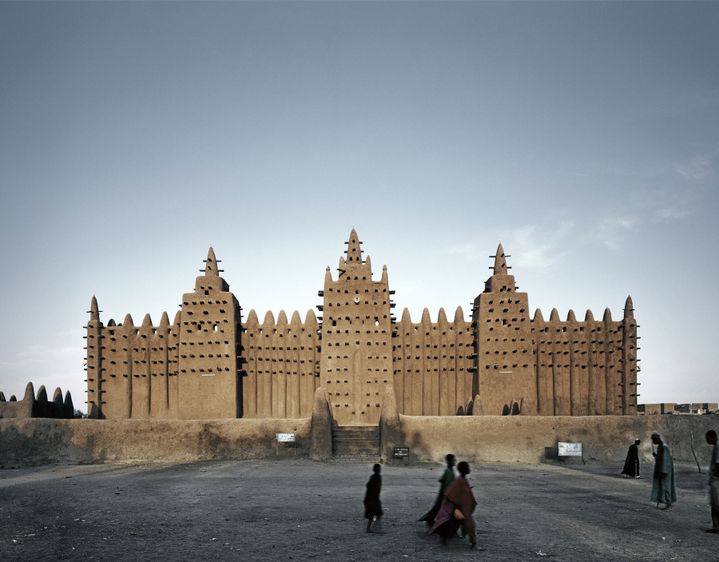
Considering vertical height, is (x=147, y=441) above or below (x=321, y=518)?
below

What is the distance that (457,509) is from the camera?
32.9 ft

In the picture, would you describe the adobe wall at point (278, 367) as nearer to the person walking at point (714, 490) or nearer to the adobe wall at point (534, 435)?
the adobe wall at point (534, 435)

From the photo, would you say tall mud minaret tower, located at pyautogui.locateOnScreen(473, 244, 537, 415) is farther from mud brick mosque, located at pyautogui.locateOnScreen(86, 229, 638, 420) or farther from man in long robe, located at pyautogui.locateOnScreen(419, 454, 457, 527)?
man in long robe, located at pyautogui.locateOnScreen(419, 454, 457, 527)

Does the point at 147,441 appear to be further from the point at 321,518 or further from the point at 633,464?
the point at 633,464

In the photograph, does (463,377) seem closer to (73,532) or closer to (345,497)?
(345,497)

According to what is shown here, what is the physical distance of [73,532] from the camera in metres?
11.4

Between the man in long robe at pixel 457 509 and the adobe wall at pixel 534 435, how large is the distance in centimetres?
1355

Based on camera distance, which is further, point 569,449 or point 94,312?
point 94,312

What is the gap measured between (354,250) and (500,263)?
7.26m

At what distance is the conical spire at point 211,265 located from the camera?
33.7 m

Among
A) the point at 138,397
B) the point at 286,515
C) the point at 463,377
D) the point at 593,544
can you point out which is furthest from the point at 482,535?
the point at 138,397

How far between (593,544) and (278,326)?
79.7 feet

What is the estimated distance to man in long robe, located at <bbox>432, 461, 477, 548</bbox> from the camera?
9953mm

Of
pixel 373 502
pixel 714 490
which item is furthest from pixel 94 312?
pixel 714 490
